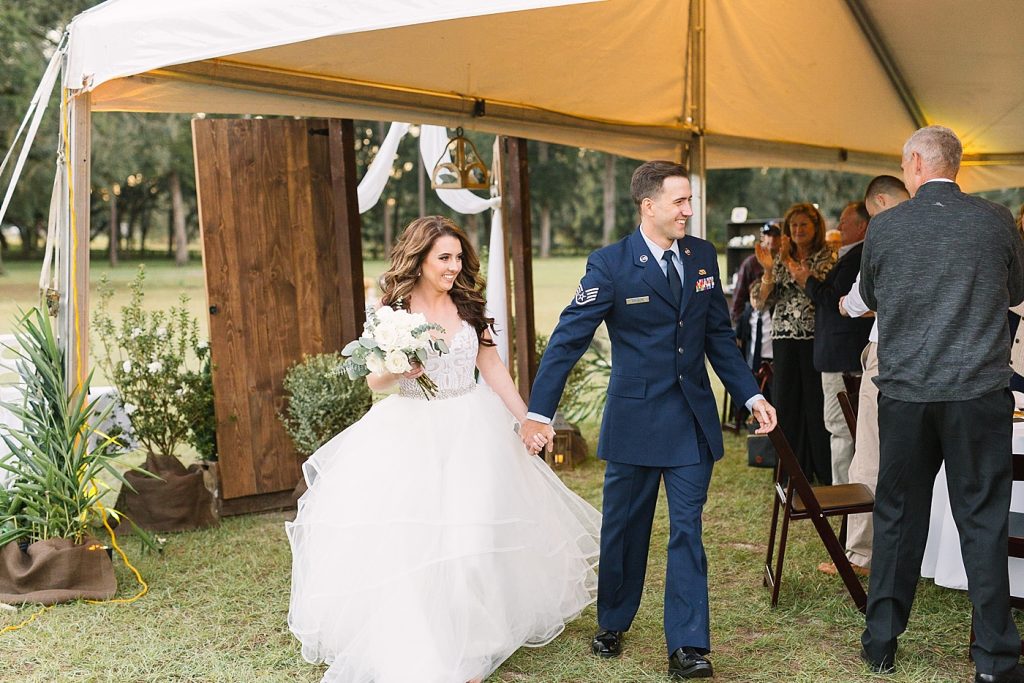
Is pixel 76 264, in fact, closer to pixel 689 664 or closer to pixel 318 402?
pixel 318 402

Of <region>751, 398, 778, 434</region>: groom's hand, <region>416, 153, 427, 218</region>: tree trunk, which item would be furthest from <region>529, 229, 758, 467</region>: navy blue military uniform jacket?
<region>416, 153, 427, 218</region>: tree trunk

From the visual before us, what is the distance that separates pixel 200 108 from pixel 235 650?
2493 millimetres

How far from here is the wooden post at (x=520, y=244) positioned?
740 centimetres

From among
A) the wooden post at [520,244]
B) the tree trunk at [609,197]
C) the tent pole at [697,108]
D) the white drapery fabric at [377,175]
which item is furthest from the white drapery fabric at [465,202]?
the tree trunk at [609,197]

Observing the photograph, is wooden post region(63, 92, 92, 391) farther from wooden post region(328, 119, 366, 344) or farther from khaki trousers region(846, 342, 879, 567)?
khaki trousers region(846, 342, 879, 567)

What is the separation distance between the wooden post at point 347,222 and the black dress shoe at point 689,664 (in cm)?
317

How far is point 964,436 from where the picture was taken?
3.49 m

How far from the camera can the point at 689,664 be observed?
3777 millimetres

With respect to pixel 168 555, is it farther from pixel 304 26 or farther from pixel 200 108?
pixel 304 26

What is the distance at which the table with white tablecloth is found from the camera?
4.09 metres

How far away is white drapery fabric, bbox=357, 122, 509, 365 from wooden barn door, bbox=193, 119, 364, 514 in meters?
1.02

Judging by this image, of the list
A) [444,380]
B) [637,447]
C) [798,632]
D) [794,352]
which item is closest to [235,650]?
[444,380]

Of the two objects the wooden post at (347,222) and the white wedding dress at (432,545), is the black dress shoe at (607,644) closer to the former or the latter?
the white wedding dress at (432,545)

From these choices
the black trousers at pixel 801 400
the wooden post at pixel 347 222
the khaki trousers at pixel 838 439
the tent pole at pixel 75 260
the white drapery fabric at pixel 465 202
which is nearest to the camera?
the tent pole at pixel 75 260
